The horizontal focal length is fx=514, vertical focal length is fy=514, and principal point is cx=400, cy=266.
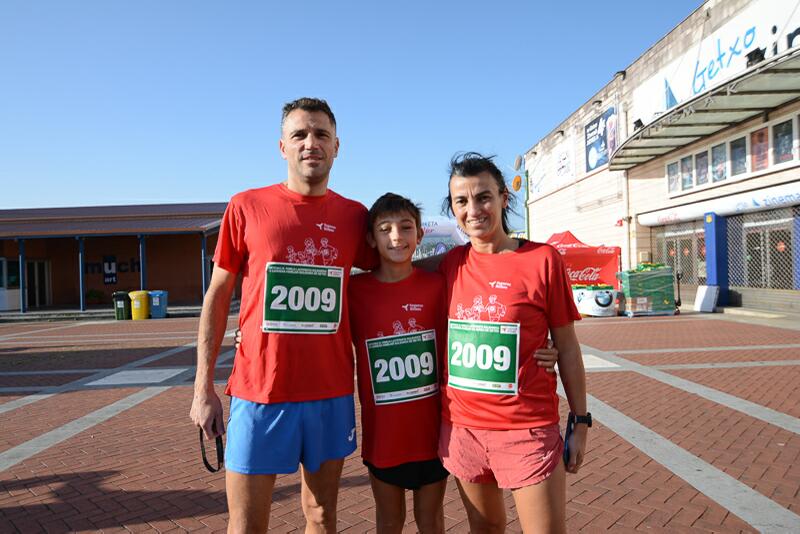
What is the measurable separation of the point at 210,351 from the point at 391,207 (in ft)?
3.33

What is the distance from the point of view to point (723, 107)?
1412 centimetres

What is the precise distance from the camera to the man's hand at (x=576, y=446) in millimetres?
2064

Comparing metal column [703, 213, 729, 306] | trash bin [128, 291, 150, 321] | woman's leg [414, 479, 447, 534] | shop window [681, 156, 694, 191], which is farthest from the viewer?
trash bin [128, 291, 150, 321]

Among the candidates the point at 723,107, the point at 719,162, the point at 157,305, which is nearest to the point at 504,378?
the point at 723,107

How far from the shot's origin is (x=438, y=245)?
A: 28953 mm

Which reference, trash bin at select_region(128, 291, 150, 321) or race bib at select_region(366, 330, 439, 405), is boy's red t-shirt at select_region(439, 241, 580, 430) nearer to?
race bib at select_region(366, 330, 439, 405)

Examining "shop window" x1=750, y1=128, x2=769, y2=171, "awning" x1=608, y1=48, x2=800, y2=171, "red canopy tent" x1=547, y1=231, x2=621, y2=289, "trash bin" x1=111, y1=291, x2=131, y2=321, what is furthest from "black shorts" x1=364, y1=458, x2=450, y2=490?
"trash bin" x1=111, y1=291, x2=131, y2=321

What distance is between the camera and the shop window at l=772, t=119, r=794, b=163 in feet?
45.3

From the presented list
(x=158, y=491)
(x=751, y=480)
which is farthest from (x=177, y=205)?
(x=751, y=480)

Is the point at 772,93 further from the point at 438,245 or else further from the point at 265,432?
the point at 438,245

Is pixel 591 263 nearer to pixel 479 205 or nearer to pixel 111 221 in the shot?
pixel 479 205

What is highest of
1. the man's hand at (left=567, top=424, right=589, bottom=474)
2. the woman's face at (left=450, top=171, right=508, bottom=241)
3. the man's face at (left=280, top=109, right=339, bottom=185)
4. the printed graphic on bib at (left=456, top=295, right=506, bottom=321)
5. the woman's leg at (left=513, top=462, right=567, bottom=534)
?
the man's face at (left=280, top=109, right=339, bottom=185)

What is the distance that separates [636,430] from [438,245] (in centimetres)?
2426

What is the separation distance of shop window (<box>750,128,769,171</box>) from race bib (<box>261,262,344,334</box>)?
16.5m
